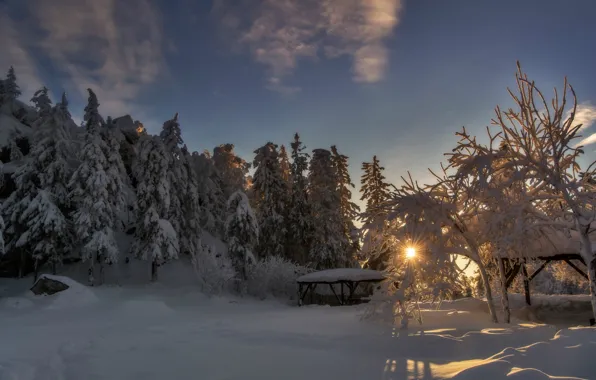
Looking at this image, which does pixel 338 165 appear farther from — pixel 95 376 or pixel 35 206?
pixel 95 376

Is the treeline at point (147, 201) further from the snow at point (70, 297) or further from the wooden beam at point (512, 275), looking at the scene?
the wooden beam at point (512, 275)

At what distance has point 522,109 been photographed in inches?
460

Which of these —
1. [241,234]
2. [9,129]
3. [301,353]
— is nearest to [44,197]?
[9,129]

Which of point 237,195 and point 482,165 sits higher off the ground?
point 237,195

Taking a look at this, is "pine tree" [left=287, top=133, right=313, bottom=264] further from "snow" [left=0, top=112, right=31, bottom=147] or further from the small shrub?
"snow" [left=0, top=112, right=31, bottom=147]

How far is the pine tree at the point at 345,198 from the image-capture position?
36781 millimetres

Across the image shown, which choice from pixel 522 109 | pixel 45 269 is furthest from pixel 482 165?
pixel 45 269

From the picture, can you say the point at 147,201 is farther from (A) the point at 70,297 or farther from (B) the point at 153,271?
(A) the point at 70,297

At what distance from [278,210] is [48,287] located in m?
18.7

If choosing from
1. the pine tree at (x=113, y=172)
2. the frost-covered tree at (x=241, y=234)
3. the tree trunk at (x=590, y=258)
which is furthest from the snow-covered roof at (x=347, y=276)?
the pine tree at (x=113, y=172)

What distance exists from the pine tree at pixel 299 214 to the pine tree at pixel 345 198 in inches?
145

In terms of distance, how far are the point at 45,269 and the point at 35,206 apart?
24.8 ft

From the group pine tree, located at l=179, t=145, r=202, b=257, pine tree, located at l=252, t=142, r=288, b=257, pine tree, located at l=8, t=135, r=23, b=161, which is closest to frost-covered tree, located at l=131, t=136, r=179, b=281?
pine tree, located at l=179, t=145, r=202, b=257

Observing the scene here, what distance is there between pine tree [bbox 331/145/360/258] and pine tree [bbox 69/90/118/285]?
791 inches
